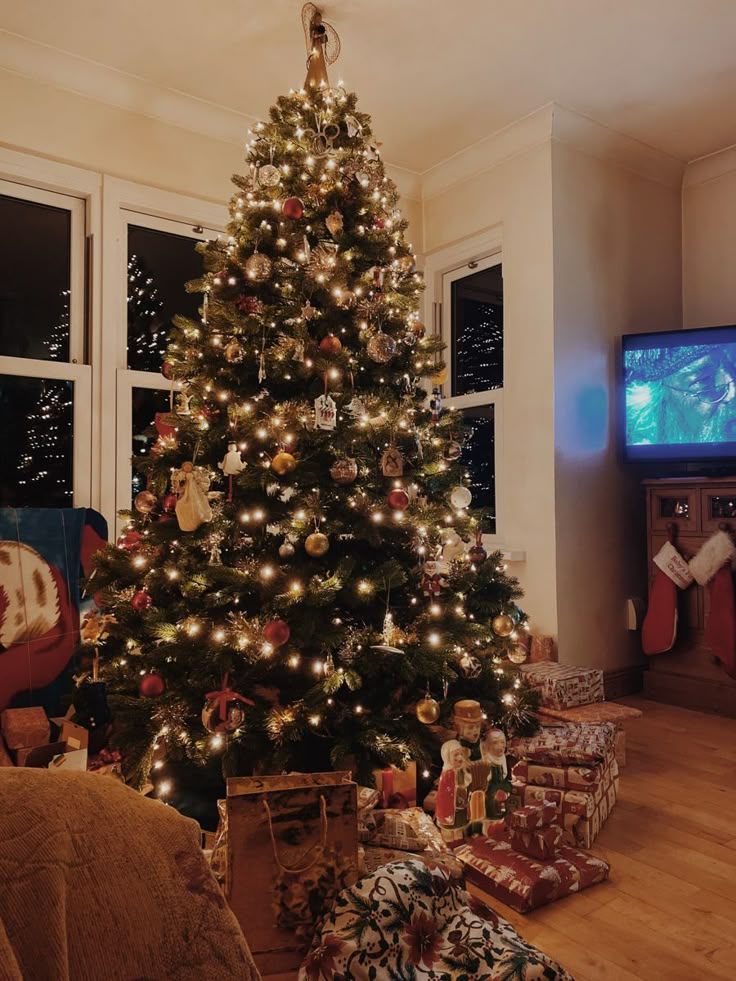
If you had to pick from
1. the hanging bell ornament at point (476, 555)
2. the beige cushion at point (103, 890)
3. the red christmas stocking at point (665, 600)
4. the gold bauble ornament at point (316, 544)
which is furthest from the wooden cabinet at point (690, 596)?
the beige cushion at point (103, 890)

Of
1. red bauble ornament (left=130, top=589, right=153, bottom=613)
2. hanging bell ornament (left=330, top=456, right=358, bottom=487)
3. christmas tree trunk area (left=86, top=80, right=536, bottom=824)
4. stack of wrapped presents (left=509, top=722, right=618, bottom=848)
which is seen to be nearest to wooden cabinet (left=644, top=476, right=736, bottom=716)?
stack of wrapped presents (left=509, top=722, right=618, bottom=848)

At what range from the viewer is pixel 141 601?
214 centimetres

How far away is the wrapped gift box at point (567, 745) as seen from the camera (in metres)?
2.11

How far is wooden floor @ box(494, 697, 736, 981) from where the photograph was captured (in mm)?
1479

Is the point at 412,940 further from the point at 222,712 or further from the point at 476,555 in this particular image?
the point at 476,555

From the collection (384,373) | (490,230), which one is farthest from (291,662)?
(490,230)

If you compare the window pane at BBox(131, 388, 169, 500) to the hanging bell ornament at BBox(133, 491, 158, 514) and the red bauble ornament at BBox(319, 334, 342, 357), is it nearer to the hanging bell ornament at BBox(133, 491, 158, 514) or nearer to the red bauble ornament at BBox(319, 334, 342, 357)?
the hanging bell ornament at BBox(133, 491, 158, 514)

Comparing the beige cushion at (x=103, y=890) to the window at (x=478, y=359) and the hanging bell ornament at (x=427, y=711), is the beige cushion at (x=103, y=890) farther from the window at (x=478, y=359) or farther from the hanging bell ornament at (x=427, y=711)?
the window at (x=478, y=359)

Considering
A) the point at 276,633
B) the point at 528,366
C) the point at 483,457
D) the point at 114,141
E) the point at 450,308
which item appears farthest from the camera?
the point at 450,308

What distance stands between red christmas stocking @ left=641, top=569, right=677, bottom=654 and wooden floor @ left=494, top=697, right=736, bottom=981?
2.42ft

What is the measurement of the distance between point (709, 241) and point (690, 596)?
1.87 m

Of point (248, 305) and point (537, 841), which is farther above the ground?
point (248, 305)

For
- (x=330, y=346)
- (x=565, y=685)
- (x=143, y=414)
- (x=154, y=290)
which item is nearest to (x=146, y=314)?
(x=154, y=290)

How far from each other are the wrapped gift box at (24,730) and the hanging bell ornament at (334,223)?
181 cm
